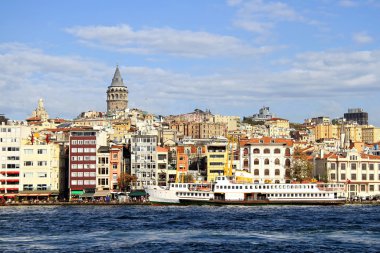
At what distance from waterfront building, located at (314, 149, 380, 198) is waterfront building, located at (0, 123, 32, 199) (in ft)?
140

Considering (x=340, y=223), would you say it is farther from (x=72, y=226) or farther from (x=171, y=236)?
(x=72, y=226)

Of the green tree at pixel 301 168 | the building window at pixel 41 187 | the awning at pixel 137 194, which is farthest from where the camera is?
the green tree at pixel 301 168

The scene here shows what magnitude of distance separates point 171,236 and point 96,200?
4653cm

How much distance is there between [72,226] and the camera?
71.3 metres

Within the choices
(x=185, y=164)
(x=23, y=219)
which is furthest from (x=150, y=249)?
(x=185, y=164)

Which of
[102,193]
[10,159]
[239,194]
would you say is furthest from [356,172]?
[10,159]

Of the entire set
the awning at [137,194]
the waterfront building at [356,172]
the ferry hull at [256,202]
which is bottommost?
the ferry hull at [256,202]

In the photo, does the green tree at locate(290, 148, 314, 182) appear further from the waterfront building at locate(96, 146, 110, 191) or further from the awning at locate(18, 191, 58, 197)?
the awning at locate(18, 191, 58, 197)

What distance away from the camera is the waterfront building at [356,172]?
120 m

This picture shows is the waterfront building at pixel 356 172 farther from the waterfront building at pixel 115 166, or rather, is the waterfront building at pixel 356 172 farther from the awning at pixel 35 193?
the awning at pixel 35 193

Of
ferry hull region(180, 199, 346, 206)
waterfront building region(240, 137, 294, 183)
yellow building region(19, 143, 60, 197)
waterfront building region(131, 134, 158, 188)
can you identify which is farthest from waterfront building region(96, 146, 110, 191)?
waterfront building region(240, 137, 294, 183)

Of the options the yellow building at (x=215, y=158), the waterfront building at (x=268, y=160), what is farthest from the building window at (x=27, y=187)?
the waterfront building at (x=268, y=160)

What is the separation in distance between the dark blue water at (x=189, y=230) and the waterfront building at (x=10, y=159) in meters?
16.1

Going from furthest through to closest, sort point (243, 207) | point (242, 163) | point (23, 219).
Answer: point (242, 163) → point (243, 207) → point (23, 219)
